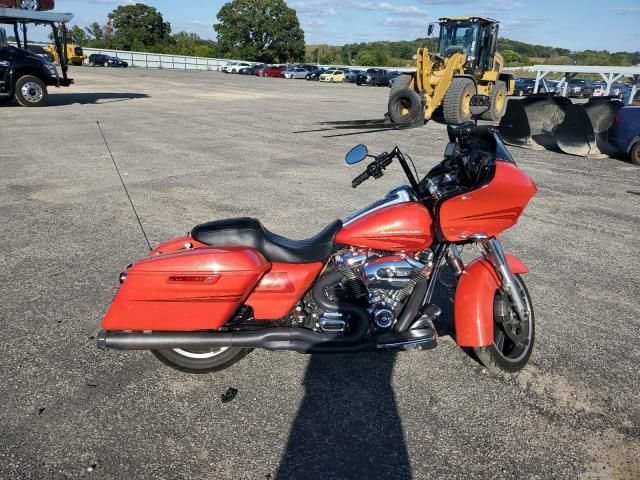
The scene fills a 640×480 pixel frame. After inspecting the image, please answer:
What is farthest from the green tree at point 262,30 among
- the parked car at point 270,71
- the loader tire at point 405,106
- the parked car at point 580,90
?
the loader tire at point 405,106

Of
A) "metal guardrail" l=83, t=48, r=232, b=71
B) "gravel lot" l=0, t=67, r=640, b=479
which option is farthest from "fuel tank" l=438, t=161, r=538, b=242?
"metal guardrail" l=83, t=48, r=232, b=71

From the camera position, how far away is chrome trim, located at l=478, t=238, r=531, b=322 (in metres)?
3.16

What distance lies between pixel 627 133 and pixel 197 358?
11.1 meters

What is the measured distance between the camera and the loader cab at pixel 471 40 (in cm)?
1563

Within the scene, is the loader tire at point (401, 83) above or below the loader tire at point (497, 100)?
above

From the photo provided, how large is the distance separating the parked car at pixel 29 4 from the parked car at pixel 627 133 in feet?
55.8

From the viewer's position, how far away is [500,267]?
126 inches

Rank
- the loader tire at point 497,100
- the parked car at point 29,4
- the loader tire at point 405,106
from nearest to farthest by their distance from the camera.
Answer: the loader tire at point 405,106, the parked car at point 29,4, the loader tire at point 497,100

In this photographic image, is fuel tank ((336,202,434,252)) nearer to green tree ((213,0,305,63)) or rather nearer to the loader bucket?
the loader bucket

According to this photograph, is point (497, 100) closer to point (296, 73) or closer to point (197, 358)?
point (197, 358)

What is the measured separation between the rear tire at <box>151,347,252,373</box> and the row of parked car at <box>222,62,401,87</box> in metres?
41.2

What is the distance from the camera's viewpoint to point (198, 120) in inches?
578

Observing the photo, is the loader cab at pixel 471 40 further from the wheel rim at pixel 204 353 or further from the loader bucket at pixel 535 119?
the wheel rim at pixel 204 353

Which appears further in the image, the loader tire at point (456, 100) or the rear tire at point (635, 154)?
the loader tire at point (456, 100)
